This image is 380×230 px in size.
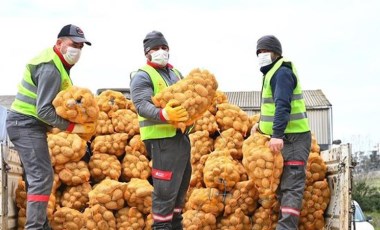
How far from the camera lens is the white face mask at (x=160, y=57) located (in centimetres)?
476

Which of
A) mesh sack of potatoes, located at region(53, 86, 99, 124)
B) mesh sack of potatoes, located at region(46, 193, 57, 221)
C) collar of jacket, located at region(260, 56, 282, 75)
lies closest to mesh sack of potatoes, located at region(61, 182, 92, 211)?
mesh sack of potatoes, located at region(46, 193, 57, 221)

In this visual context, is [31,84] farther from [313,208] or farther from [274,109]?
[313,208]

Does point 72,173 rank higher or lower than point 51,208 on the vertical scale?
higher

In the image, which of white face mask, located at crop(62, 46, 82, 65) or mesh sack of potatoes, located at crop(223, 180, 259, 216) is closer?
white face mask, located at crop(62, 46, 82, 65)

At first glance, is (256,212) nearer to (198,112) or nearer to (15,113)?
(198,112)

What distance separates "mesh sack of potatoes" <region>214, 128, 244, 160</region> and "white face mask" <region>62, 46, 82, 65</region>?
1.78 m

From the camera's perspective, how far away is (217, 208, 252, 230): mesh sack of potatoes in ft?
17.2

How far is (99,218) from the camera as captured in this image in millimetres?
5133

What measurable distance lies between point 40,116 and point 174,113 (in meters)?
1.01

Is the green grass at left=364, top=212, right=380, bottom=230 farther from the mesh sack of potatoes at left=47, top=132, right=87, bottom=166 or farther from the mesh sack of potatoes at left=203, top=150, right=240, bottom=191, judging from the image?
the mesh sack of potatoes at left=47, top=132, right=87, bottom=166

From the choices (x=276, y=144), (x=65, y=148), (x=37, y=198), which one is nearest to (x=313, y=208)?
(x=276, y=144)

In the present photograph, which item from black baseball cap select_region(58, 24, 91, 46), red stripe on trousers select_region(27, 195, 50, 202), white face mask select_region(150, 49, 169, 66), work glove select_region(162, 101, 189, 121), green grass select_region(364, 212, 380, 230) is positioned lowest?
green grass select_region(364, 212, 380, 230)

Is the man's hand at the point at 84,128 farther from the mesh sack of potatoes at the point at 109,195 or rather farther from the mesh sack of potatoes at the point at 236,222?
the mesh sack of potatoes at the point at 236,222

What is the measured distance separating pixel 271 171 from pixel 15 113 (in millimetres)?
2145
